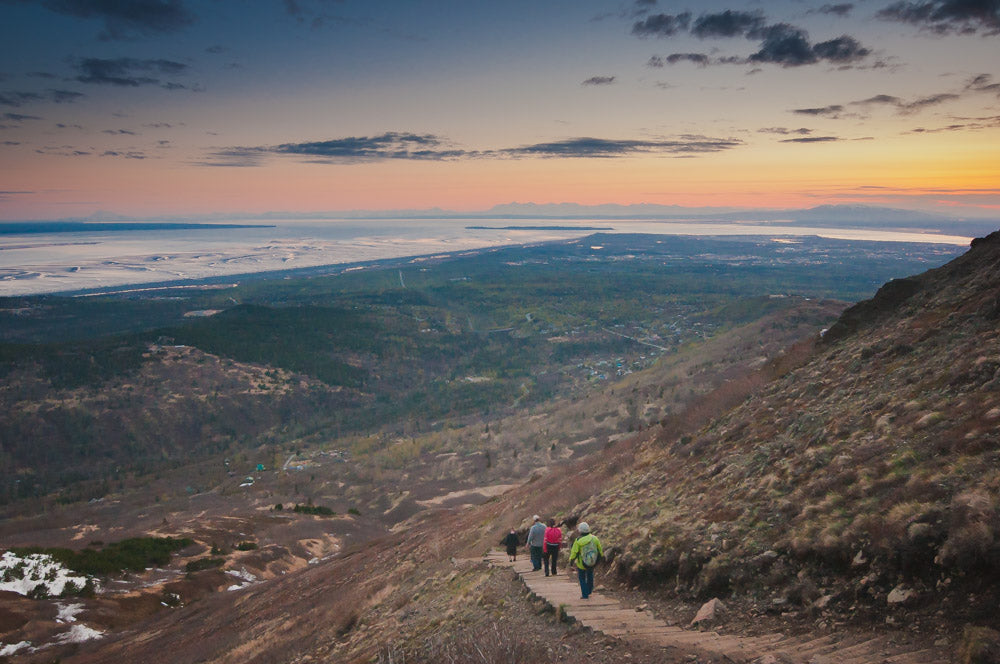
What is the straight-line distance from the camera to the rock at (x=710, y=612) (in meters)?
9.65

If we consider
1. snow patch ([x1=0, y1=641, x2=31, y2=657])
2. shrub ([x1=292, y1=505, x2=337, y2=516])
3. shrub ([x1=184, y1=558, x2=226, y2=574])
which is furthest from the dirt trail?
shrub ([x1=292, y1=505, x2=337, y2=516])

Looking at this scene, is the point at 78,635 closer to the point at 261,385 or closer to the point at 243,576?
the point at 243,576

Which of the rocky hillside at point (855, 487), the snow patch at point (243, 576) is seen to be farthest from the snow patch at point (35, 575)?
the rocky hillside at point (855, 487)

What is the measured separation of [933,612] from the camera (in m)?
7.34

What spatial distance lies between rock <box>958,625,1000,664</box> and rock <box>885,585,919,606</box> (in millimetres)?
1342

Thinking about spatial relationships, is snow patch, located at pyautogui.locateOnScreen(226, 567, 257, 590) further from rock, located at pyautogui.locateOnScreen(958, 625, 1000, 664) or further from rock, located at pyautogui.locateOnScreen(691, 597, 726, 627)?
rock, located at pyautogui.locateOnScreen(958, 625, 1000, 664)

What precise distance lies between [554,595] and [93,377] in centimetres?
14398

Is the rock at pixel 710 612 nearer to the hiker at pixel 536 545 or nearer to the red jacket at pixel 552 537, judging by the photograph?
the red jacket at pixel 552 537

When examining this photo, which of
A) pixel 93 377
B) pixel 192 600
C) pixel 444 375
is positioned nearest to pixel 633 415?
pixel 192 600

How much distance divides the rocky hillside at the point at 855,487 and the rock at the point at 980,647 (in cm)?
66

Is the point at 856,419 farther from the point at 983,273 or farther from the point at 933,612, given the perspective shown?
the point at 983,273

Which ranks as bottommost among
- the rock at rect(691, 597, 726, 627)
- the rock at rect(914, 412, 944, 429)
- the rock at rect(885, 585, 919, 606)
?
the rock at rect(691, 597, 726, 627)

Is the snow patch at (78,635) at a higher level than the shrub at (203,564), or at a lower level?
higher

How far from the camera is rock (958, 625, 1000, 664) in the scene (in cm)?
597
